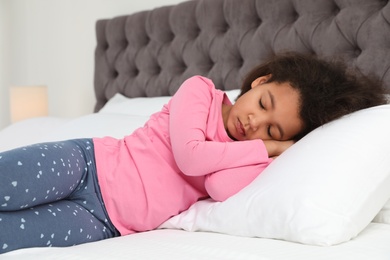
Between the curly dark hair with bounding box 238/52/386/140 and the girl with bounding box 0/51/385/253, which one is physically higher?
the curly dark hair with bounding box 238/52/386/140

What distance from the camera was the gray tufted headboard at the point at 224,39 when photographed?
1.71 meters

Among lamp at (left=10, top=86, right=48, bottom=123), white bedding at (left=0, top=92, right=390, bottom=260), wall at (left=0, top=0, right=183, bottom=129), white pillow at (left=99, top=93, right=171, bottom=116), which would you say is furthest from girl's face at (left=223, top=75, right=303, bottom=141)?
lamp at (left=10, top=86, right=48, bottom=123)

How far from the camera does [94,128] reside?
1894 mm

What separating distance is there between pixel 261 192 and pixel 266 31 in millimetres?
1000

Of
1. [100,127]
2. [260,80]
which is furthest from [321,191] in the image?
[100,127]

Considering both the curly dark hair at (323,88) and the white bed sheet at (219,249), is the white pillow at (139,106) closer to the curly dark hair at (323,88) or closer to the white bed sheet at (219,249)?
the curly dark hair at (323,88)

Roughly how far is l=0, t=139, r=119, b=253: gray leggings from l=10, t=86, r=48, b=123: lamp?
66.8 inches

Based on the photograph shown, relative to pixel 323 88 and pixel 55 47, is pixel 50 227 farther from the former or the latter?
pixel 55 47

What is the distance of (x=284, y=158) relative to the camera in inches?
46.4

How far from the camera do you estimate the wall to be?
9.98 ft

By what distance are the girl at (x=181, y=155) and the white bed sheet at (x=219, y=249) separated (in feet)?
0.43

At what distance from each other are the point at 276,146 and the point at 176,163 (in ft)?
0.73

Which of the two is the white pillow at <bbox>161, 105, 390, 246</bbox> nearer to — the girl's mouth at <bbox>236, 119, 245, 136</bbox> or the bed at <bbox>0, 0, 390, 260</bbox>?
the bed at <bbox>0, 0, 390, 260</bbox>

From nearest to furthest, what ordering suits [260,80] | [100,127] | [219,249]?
[219,249]
[260,80]
[100,127]
